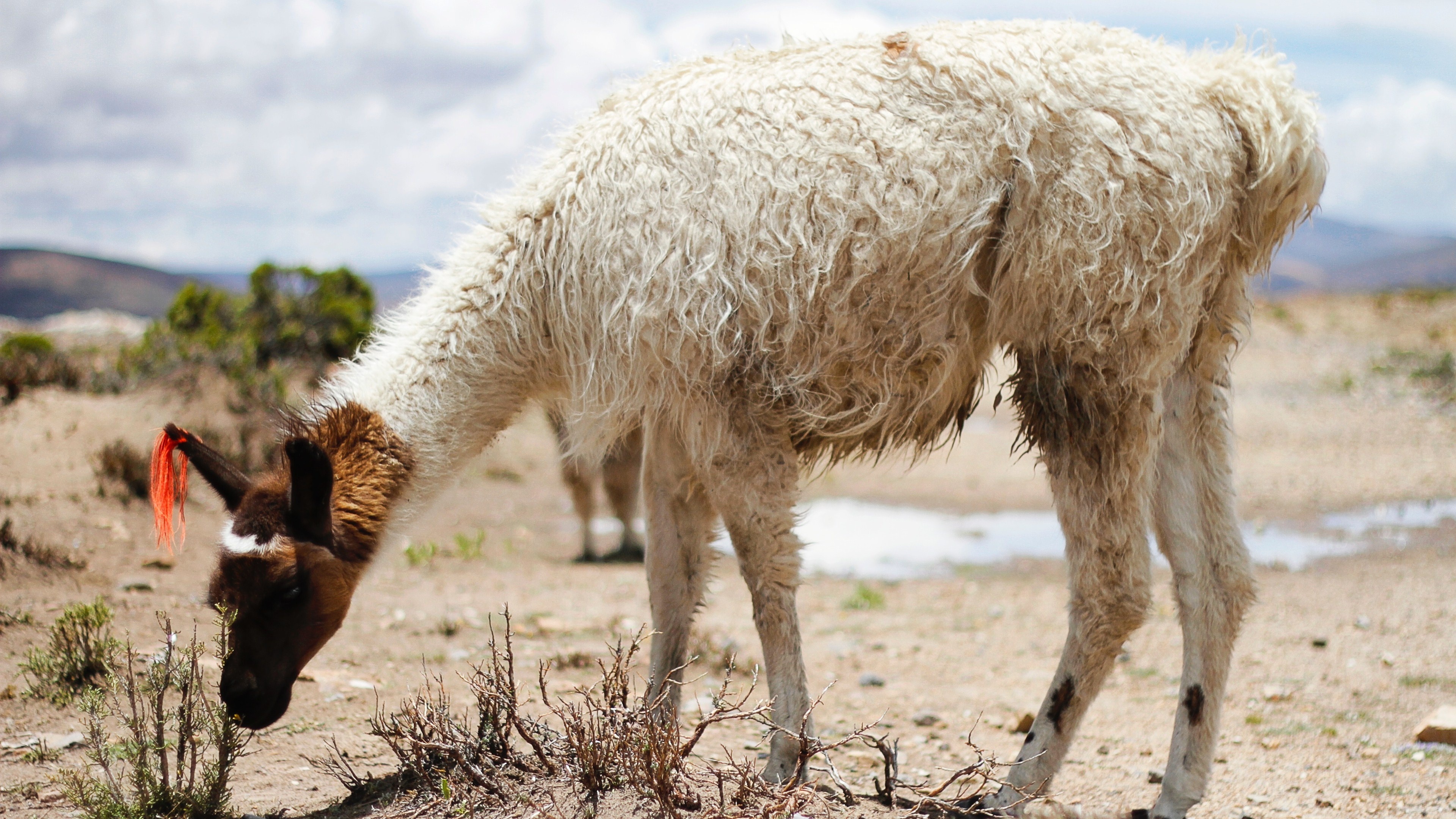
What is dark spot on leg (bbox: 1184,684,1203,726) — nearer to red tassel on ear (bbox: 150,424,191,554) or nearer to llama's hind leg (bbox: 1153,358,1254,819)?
llama's hind leg (bbox: 1153,358,1254,819)

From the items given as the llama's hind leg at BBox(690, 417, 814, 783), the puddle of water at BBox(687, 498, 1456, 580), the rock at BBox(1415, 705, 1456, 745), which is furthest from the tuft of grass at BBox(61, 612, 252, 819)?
the puddle of water at BBox(687, 498, 1456, 580)

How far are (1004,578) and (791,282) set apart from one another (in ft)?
19.4

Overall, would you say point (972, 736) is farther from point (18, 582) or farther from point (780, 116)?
point (18, 582)

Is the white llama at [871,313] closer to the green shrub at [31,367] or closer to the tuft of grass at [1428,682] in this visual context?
the tuft of grass at [1428,682]

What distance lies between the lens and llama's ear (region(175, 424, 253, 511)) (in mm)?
3893

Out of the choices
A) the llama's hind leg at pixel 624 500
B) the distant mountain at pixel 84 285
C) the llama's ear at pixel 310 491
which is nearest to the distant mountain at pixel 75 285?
the distant mountain at pixel 84 285

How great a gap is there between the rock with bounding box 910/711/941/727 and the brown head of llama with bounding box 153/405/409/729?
2.84 m

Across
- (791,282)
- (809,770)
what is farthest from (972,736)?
(791,282)

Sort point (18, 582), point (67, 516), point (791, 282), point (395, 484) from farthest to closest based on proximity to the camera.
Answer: point (67, 516) → point (18, 582) → point (395, 484) → point (791, 282)

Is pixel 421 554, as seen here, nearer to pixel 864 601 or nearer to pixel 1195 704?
pixel 864 601

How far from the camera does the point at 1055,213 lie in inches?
147

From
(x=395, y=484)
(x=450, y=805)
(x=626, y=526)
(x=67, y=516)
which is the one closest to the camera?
(x=450, y=805)

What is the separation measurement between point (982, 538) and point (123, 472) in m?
7.85

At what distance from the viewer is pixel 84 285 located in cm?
2459
